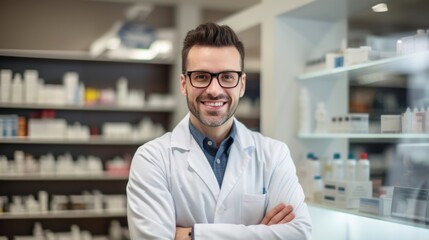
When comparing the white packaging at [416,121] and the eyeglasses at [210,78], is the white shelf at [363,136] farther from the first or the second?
the eyeglasses at [210,78]

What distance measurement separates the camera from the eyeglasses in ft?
6.88

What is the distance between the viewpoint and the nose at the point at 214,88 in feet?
6.76

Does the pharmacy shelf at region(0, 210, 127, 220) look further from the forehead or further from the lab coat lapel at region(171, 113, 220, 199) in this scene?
the forehead

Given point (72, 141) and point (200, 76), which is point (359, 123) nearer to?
point (200, 76)

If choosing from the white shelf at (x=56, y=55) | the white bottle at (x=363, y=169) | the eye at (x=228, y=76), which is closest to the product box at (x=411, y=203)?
the white bottle at (x=363, y=169)

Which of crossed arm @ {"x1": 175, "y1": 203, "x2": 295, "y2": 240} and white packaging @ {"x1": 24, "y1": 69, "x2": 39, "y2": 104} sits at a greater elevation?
white packaging @ {"x1": 24, "y1": 69, "x2": 39, "y2": 104}

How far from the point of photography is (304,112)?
3.34 m

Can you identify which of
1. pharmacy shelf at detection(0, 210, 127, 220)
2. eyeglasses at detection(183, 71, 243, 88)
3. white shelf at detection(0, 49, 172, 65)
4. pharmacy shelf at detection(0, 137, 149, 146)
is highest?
white shelf at detection(0, 49, 172, 65)

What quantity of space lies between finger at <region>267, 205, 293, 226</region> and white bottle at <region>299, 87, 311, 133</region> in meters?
1.25

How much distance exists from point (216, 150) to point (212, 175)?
0.14 metres

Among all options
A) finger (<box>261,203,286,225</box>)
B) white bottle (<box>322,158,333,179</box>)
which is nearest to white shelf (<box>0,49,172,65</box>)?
white bottle (<box>322,158,333,179</box>)

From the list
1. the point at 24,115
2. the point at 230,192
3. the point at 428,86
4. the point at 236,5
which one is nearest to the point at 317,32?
the point at 428,86

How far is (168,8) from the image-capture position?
6461 mm

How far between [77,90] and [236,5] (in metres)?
2.28
